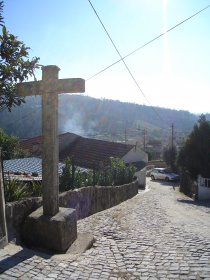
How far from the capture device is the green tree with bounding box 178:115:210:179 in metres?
27.3

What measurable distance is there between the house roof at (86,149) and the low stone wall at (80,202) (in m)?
12.6

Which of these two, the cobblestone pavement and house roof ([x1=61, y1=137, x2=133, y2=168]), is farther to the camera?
house roof ([x1=61, y1=137, x2=133, y2=168])

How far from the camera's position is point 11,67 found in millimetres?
5914

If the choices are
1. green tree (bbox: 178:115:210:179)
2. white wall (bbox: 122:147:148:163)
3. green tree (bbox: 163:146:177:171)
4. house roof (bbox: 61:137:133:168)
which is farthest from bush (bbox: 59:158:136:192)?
green tree (bbox: 163:146:177:171)

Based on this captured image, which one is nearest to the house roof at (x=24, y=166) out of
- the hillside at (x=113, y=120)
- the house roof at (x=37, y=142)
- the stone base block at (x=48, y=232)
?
the stone base block at (x=48, y=232)

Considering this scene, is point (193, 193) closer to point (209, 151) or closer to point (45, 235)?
point (209, 151)

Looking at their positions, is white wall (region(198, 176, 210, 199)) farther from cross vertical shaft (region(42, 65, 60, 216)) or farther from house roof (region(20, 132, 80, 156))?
cross vertical shaft (region(42, 65, 60, 216))

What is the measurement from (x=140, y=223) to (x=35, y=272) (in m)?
5.22

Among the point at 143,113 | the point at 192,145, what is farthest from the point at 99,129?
the point at 192,145

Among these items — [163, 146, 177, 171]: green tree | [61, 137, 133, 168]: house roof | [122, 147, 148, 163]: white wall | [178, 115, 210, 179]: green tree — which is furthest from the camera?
[163, 146, 177, 171]: green tree

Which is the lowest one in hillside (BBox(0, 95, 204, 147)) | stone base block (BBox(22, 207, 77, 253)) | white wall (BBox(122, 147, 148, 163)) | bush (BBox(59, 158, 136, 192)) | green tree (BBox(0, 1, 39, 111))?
stone base block (BBox(22, 207, 77, 253))

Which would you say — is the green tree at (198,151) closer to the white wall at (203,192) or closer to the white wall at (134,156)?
the white wall at (203,192)

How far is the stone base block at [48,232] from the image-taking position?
6473mm

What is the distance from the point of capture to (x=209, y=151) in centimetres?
2730
